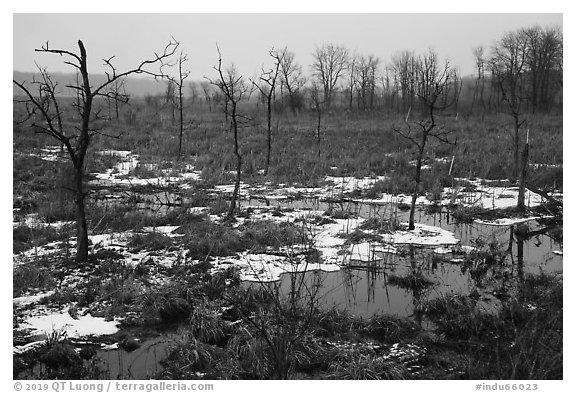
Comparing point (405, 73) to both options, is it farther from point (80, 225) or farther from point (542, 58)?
point (80, 225)

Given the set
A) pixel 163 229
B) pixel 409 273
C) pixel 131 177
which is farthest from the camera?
pixel 131 177

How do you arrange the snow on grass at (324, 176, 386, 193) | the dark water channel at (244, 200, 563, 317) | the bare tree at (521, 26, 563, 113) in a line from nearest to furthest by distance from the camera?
1. the dark water channel at (244, 200, 563, 317)
2. the snow on grass at (324, 176, 386, 193)
3. the bare tree at (521, 26, 563, 113)

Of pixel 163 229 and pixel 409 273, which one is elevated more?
pixel 163 229

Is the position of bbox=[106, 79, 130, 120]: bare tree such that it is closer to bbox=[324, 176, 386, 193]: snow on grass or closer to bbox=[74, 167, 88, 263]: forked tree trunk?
bbox=[74, 167, 88, 263]: forked tree trunk

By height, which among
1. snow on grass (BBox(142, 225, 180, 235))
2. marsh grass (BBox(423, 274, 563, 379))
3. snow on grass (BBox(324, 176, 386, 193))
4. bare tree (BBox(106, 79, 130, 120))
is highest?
bare tree (BBox(106, 79, 130, 120))

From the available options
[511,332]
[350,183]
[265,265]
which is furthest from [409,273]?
[350,183]

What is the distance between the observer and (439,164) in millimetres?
16953

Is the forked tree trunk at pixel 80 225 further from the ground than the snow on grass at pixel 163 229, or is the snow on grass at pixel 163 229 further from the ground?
the forked tree trunk at pixel 80 225

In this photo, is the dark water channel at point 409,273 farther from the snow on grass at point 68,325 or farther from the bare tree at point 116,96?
the bare tree at point 116,96

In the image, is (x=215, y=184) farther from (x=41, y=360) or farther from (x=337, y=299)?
(x=41, y=360)

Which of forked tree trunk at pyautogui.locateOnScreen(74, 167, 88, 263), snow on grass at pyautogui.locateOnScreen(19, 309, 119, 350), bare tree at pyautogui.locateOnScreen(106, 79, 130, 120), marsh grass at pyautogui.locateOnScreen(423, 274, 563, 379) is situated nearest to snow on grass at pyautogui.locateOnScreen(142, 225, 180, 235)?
forked tree trunk at pyautogui.locateOnScreen(74, 167, 88, 263)

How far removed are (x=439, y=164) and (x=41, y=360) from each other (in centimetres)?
1485

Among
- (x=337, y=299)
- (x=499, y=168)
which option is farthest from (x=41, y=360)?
(x=499, y=168)

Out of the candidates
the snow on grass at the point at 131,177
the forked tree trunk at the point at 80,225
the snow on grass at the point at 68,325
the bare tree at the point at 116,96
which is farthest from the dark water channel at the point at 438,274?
the snow on grass at the point at 131,177
